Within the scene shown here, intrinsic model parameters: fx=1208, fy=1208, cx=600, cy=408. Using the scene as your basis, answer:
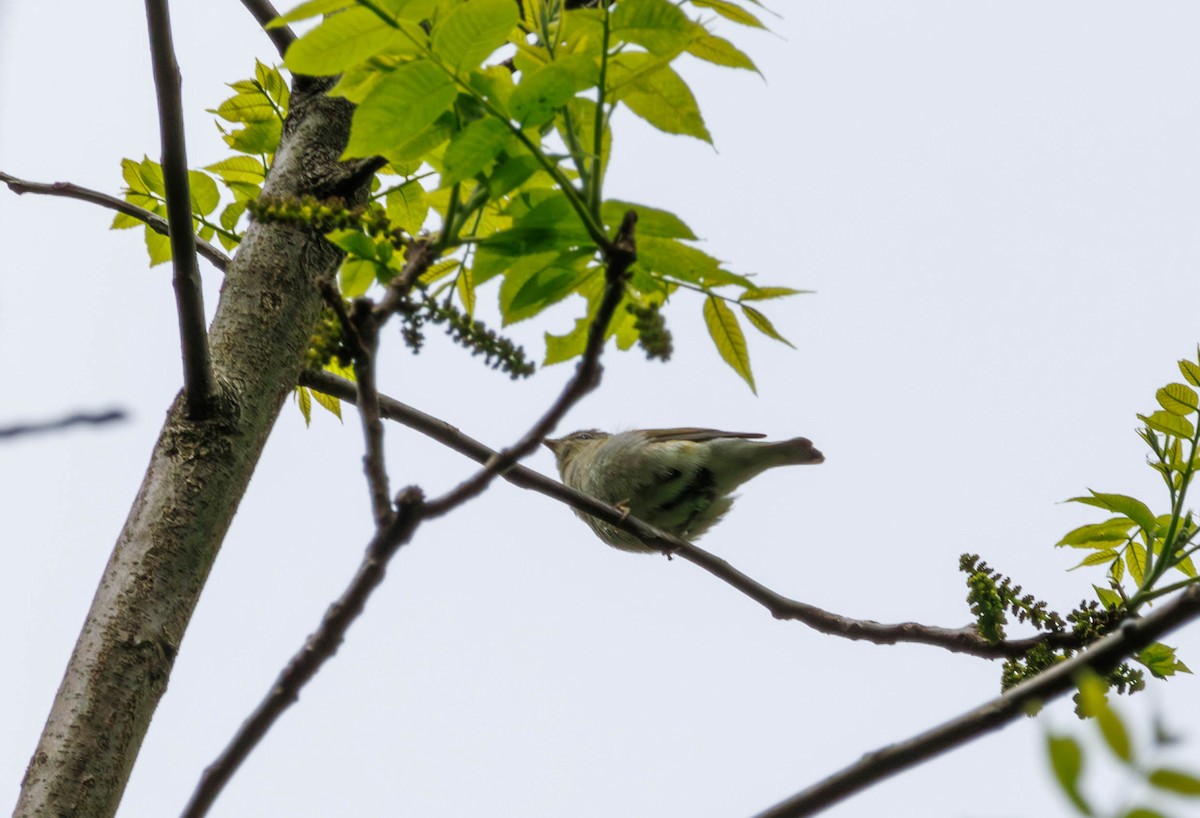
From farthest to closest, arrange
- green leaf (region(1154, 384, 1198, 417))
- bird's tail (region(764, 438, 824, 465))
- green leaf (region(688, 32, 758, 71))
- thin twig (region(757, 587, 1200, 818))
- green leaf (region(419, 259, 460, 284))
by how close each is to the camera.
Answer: bird's tail (region(764, 438, 824, 465)) → green leaf (region(1154, 384, 1198, 417)) → green leaf (region(419, 259, 460, 284)) → green leaf (region(688, 32, 758, 71)) → thin twig (region(757, 587, 1200, 818))

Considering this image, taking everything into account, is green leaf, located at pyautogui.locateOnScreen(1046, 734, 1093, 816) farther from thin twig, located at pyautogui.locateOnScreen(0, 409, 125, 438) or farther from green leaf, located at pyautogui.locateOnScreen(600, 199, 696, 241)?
green leaf, located at pyautogui.locateOnScreen(600, 199, 696, 241)

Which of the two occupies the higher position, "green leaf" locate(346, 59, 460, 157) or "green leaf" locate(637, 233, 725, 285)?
"green leaf" locate(346, 59, 460, 157)

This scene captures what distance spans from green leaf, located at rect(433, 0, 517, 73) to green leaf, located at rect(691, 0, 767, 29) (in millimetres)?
468

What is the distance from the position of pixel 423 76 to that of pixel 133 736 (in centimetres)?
147

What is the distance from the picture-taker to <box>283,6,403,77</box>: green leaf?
2232 millimetres

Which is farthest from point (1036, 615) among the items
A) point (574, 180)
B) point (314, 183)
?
point (314, 183)

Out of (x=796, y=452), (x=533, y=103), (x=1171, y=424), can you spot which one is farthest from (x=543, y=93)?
(x=796, y=452)

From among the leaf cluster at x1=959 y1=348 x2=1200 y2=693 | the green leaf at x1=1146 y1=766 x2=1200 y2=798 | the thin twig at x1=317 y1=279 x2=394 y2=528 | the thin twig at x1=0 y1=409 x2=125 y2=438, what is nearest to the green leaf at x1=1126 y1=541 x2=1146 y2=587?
the leaf cluster at x1=959 y1=348 x2=1200 y2=693

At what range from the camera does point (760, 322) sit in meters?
2.84

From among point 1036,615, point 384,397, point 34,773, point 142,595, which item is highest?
point 384,397

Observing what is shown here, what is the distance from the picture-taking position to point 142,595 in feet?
8.59

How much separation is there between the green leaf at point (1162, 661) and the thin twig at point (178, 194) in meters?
2.75

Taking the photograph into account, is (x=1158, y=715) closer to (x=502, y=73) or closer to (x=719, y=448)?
(x=502, y=73)

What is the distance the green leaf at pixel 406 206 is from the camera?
370 cm
